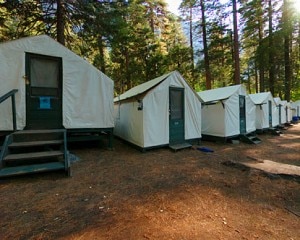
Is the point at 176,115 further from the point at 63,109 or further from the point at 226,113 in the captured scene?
the point at 63,109

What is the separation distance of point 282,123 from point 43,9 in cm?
1934

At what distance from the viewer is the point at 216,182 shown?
4.01 metres

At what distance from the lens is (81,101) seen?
6168mm

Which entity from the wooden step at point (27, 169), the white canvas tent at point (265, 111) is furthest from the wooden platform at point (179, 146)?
the white canvas tent at point (265, 111)

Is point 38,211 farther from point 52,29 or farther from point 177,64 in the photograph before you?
point 177,64

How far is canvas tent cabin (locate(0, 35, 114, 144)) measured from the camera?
16.9 feet

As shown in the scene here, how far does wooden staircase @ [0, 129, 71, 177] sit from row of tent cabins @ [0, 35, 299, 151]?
590 mm

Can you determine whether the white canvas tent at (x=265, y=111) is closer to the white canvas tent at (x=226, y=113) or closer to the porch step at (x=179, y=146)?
the white canvas tent at (x=226, y=113)

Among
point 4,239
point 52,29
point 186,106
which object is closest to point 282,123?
point 186,106

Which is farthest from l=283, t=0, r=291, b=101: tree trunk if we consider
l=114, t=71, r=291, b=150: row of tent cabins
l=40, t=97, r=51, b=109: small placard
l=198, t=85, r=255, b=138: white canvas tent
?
l=40, t=97, r=51, b=109: small placard

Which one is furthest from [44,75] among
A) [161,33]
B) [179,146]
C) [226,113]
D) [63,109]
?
[161,33]

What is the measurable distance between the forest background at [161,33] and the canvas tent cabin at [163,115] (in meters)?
3.53

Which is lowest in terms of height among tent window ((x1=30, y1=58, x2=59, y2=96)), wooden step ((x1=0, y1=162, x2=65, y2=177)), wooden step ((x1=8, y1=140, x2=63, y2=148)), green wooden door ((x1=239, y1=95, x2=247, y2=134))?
wooden step ((x1=0, y1=162, x2=65, y2=177))

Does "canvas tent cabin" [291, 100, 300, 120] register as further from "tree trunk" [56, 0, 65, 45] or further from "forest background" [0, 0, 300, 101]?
"tree trunk" [56, 0, 65, 45]
